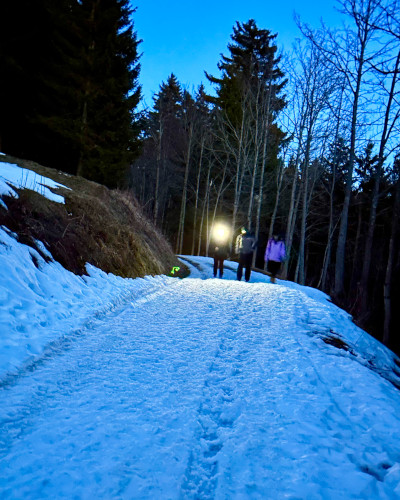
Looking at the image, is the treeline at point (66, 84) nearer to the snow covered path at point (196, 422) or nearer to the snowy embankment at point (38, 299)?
the snowy embankment at point (38, 299)

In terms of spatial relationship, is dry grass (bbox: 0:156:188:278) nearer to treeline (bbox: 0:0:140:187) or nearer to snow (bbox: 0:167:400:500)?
snow (bbox: 0:167:400:500)

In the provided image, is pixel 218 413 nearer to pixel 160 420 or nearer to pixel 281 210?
pixel 160 420

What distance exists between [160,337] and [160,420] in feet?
5.59

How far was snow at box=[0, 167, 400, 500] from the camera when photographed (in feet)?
5.39

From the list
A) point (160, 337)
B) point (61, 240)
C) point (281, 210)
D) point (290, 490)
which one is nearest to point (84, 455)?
point (290, 490)

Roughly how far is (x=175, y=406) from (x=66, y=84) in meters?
17.0

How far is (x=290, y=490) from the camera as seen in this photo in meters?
1.63

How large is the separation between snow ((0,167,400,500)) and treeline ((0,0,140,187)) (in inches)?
472

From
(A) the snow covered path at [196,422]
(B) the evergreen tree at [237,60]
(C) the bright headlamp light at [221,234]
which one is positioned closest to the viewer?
(A) the snow covered path at [196,422]

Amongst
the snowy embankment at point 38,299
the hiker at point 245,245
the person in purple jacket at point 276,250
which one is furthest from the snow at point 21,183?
the person in purple jacket at point 276,250

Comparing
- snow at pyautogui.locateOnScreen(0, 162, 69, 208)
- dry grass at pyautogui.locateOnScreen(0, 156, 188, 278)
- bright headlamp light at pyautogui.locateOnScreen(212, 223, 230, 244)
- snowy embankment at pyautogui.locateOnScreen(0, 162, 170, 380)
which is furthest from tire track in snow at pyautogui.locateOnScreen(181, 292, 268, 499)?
bright headlamp light at pyautogui.locateOnScreen(212, 223, 230, 244)

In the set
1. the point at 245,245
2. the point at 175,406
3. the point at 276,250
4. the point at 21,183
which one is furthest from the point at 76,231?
the point at 276,250

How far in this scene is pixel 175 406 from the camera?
230 centimetres

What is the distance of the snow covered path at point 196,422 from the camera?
5.31ft
